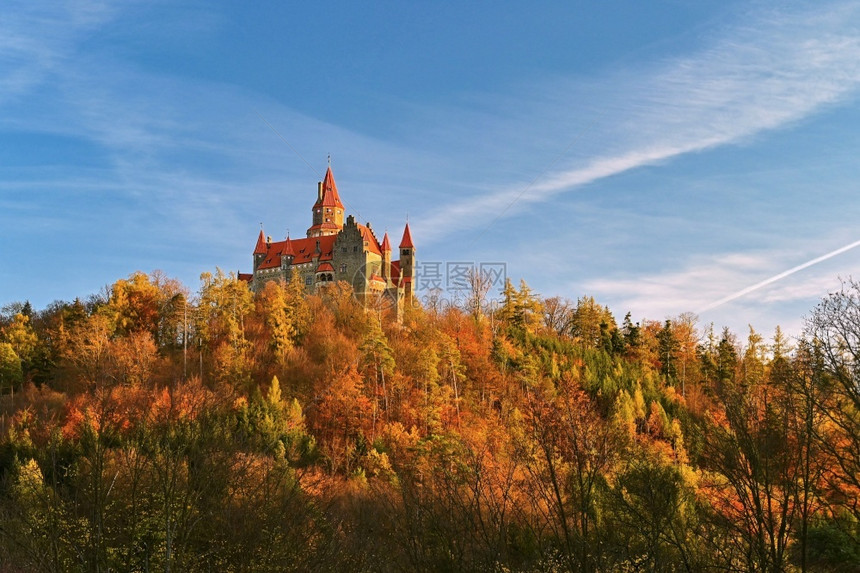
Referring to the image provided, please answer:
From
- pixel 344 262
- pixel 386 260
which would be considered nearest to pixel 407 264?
pixel 386 260

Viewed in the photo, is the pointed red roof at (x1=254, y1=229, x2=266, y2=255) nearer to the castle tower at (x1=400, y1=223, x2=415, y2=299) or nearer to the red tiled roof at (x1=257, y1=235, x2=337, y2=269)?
the red tiled roof at (x1=257, y1=235, x2=337, y2=269)

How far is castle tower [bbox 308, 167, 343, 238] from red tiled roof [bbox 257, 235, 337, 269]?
272 centimetres

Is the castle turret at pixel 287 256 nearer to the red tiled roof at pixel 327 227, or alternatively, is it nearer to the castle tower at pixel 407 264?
the red tiled roof at pixel 327 227

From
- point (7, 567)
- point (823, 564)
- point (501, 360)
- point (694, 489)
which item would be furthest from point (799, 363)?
point (501, 360)

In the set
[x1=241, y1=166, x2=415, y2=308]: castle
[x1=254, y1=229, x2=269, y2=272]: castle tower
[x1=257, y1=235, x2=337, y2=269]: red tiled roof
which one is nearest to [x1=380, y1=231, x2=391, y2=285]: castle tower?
[x1=241, y1=166, x2=415, y2=308]: castle

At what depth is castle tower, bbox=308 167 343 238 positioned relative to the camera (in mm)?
81188

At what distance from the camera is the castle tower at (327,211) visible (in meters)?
81.2

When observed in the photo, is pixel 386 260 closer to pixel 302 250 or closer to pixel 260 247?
pixel 302 250

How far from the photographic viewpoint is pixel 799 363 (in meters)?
21.3

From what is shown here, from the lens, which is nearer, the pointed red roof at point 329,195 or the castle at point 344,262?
the castle at point 344,262

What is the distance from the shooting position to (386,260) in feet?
249

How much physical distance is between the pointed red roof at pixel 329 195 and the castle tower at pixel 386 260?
35.0 feet

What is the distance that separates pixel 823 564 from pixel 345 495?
2221 cm

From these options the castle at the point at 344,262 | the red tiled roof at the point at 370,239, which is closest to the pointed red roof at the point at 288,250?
the castle at the point at 344,262
